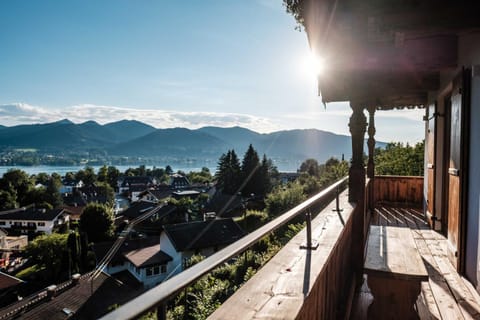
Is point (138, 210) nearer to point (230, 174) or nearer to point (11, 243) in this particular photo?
point (11, 243)

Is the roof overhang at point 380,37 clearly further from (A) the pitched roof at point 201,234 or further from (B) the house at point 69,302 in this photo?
(A) the pitched roof at point 201,234

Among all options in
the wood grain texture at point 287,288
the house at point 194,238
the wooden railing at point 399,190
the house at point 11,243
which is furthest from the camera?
the house at point 11,243

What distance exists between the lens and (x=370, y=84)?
365 cm

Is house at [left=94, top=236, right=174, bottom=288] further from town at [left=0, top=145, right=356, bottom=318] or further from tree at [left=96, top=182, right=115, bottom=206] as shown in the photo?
tree at [left=96, top=182, right=115, bottom=206]

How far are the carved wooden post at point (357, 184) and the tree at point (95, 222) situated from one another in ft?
86.4

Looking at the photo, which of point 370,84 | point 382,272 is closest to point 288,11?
point 370,84

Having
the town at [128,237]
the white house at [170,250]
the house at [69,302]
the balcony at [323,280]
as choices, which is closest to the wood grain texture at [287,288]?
the balcony at [323,280]

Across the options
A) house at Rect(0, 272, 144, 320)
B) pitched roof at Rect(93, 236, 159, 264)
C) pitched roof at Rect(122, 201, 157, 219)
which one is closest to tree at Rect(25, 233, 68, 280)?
pitched roof at Rect(93, 236, 159, 264)

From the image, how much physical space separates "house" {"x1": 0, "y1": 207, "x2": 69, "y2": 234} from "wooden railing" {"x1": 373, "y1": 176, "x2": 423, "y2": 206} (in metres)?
35.0

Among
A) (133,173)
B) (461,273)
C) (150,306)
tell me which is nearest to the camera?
(150,306)

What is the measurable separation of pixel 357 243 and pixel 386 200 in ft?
16.4

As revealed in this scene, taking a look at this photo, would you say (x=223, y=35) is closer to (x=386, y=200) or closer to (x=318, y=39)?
(x=386, y=200)

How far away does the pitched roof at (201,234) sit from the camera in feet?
60.7

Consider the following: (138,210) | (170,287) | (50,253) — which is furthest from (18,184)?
(170,287)
